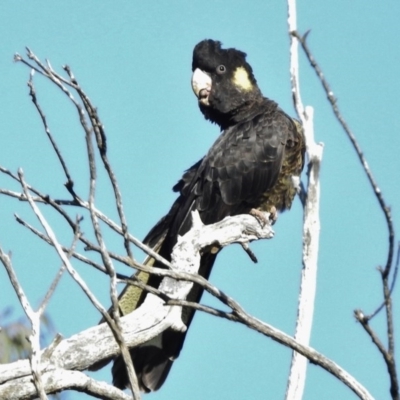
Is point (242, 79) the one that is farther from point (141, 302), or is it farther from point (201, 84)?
point (141, 302)

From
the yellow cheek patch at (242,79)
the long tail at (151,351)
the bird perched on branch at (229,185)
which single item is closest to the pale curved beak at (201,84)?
the yellow cheek patch at (242,79)

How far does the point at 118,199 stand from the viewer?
3.30 meters

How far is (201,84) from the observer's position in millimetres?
7348

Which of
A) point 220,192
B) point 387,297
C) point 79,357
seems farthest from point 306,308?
point 220,192

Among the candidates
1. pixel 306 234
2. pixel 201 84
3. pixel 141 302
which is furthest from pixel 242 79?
pixel 306 234

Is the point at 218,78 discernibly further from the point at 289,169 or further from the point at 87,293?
the point at 87,293

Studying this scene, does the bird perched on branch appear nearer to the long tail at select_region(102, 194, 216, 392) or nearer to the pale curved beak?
the long tail at select_region(102, 194, 216, 392)

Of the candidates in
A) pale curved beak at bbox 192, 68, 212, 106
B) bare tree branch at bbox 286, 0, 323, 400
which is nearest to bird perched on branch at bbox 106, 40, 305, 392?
pale curved beak at bbox 192, 68, 212, 106

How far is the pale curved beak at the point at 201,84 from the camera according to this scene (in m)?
7.34

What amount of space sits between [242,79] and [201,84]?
0.36m

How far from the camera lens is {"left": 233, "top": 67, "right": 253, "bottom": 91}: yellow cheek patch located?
290 inches

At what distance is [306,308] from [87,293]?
3.36 feet

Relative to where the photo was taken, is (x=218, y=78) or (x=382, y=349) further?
(x=218, y=78)

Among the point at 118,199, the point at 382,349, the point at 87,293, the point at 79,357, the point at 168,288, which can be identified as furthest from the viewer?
the point at 168,288
